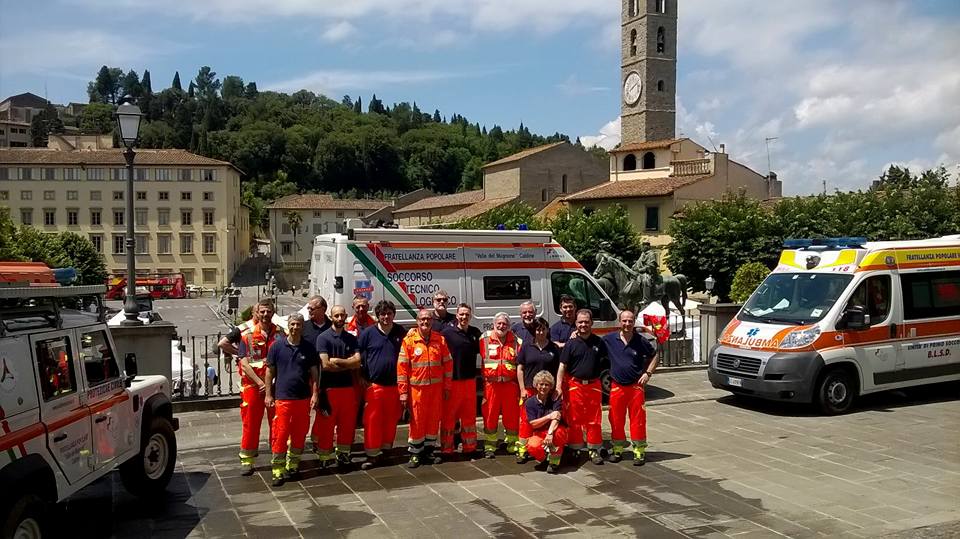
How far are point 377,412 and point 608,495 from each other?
2.54m

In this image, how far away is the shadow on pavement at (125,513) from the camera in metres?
6.51

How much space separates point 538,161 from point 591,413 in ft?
196

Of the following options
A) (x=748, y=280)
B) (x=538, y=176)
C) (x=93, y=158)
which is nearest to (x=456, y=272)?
(x=748, y=280)

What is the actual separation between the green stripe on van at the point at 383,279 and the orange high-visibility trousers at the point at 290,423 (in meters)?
3.21

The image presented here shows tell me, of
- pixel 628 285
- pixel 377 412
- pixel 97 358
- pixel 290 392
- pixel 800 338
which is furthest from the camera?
pixel 628 285

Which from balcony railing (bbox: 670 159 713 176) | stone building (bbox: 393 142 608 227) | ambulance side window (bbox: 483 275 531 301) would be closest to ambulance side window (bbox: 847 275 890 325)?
ambulance side window (bbox: 483 275 531 301)

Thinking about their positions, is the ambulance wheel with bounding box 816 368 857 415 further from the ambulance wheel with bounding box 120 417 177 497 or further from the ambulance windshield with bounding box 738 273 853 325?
the ambulance wheel with bounding box 120 417 177 497

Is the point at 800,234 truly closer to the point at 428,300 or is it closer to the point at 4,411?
the point at 428,300

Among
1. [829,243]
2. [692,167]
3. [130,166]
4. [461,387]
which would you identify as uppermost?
[692,167]

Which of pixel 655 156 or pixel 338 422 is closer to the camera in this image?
pixel 338 422

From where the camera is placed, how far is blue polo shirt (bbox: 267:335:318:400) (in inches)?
304

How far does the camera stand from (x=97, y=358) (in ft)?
21.3

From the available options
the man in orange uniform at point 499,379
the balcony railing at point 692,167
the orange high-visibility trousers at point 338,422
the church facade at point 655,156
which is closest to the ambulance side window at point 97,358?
the orange high-visibility trousers at point 338,422

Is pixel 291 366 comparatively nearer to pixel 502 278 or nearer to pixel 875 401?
pixel 502 278
